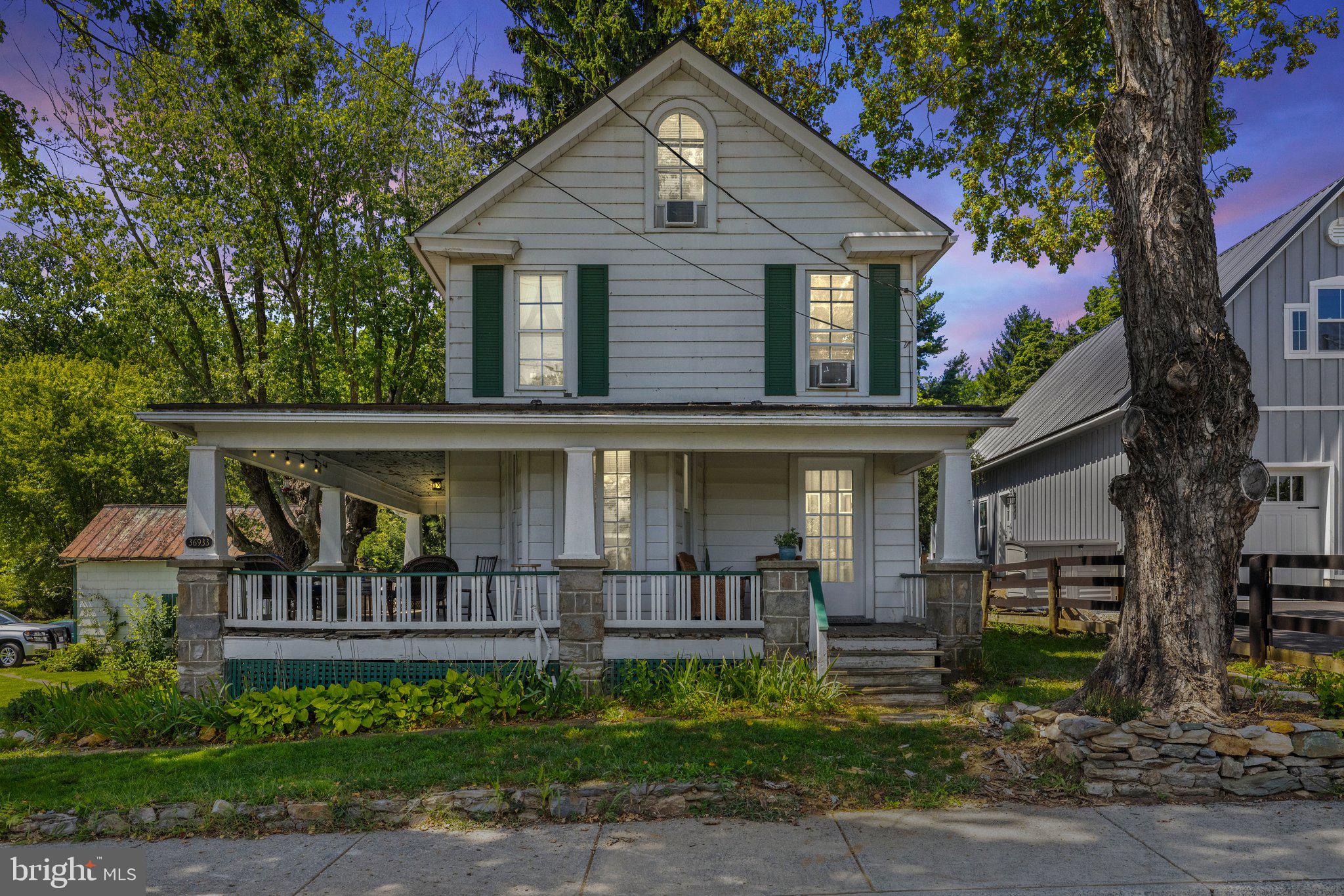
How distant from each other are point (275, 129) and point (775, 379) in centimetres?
1080

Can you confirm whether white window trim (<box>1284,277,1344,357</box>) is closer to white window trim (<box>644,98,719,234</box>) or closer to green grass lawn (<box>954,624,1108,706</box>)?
green grass lawn (<box>954,624,1108,706</box>)

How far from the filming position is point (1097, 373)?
60.7 ft

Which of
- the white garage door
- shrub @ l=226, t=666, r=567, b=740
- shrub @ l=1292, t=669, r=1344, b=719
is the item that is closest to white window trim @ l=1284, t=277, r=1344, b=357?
the white garage door

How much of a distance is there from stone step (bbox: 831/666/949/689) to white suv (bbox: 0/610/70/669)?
65.8 feet

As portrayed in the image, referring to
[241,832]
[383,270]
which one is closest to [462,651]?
[241,832]

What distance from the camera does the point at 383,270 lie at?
1802 cm

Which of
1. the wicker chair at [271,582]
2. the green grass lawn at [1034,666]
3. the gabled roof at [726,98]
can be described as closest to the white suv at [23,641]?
the wicker chair at [271,582]

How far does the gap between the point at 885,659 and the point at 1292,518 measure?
→ 9.00m

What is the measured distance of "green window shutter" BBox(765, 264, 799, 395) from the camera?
39.3 feet

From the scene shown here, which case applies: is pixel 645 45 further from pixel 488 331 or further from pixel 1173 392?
pixel 1173 392

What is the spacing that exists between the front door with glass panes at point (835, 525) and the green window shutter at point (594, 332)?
9.98 ft

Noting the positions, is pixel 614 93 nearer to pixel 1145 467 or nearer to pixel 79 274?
pixel 1145 467

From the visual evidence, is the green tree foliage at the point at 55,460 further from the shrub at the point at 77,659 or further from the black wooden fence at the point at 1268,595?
the black wooden fence at the point at 1268,595

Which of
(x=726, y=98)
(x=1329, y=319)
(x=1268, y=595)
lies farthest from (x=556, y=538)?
(x=1329, y=319)
